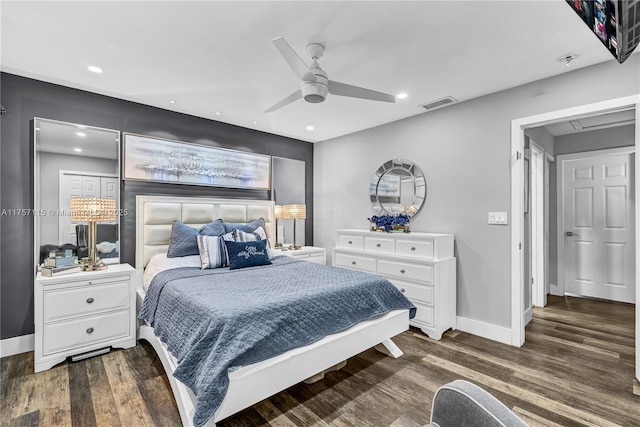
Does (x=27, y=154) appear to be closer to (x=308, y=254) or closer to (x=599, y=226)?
(x=308, y=254)

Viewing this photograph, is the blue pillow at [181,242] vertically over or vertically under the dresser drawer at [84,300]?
over

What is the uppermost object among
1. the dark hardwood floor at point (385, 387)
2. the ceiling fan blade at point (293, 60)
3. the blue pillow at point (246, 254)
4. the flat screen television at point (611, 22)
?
the ceiling fan blade at point (293, 60)

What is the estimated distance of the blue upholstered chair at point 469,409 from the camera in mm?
847

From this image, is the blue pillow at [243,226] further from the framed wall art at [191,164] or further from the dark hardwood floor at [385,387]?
the dark hardwood floor at [385,387]

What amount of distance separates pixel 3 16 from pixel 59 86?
115 centimetres

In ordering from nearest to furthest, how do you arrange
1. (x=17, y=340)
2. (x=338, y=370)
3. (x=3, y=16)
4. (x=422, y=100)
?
(x=3, y=16) → (x=338, y=370) → (x=17, y=340) → (x=422, y=100)

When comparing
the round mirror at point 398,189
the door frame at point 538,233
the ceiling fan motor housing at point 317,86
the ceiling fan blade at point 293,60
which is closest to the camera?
the ceiling fan blade at point 293,60

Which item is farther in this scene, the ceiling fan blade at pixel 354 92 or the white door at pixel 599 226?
the white door at pixel 599 226

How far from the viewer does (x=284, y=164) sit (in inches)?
191

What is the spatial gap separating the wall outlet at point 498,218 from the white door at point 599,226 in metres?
2.57

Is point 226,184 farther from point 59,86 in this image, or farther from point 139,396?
point 139,396

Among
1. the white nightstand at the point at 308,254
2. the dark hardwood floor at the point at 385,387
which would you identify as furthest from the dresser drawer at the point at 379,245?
the dark hardwood floor at the point at 385,387

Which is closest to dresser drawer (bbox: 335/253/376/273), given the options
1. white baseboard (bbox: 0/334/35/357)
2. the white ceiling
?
the white ceiling

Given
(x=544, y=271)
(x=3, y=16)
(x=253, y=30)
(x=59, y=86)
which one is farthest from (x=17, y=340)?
(x=544, y=271)
